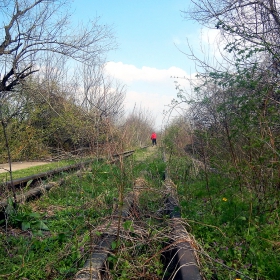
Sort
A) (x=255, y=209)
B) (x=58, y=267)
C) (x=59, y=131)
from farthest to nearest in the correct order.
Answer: (x=59, y=131) < (x=255, y=209) < (x=58, y=267)

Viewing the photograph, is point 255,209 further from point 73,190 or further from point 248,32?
point 248,32

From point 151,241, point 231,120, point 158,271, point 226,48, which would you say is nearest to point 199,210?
point 151,241

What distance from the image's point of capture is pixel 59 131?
1875cm

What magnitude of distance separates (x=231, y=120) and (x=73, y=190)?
341cm

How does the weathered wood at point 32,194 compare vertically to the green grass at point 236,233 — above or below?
above

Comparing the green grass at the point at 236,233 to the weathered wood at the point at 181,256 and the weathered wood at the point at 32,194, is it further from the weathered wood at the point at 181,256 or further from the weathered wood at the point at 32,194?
the weathered wood at the point at 32,194

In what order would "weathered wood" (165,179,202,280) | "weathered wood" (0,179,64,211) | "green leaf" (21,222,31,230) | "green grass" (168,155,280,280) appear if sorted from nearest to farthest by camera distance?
"weathered wood" (165,179,202,280) → "green grass" (168,155,280,280) → "green leaf" (21,222,31,230) → "weathered wood" (0,179,64,211)

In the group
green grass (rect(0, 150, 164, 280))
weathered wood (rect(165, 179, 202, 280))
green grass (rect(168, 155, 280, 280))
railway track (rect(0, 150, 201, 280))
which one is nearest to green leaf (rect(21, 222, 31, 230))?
green grass (rect(0, 150, 164, 280))

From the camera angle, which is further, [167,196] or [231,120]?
[231,120]

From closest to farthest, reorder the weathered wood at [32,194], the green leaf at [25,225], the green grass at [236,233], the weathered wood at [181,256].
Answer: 1. the weathered wood at [181,256]
2. the green grass at [236,233]
3. the green leaf at [25,225]
4. the weathered wood at [32,194]

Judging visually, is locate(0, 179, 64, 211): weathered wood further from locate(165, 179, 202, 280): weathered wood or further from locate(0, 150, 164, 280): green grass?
locate(165, 179, 202, 280): weathered wood

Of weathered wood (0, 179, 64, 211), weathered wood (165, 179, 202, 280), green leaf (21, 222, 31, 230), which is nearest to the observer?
weathered wood (165, 179, 202, 280)

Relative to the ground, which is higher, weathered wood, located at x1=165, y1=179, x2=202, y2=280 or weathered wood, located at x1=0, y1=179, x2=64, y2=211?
weathered wood, located at x1=0, y1=179, x2=64, y2=211

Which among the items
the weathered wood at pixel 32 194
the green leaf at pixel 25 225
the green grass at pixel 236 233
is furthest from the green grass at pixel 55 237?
the green grass at pixel 236 233
